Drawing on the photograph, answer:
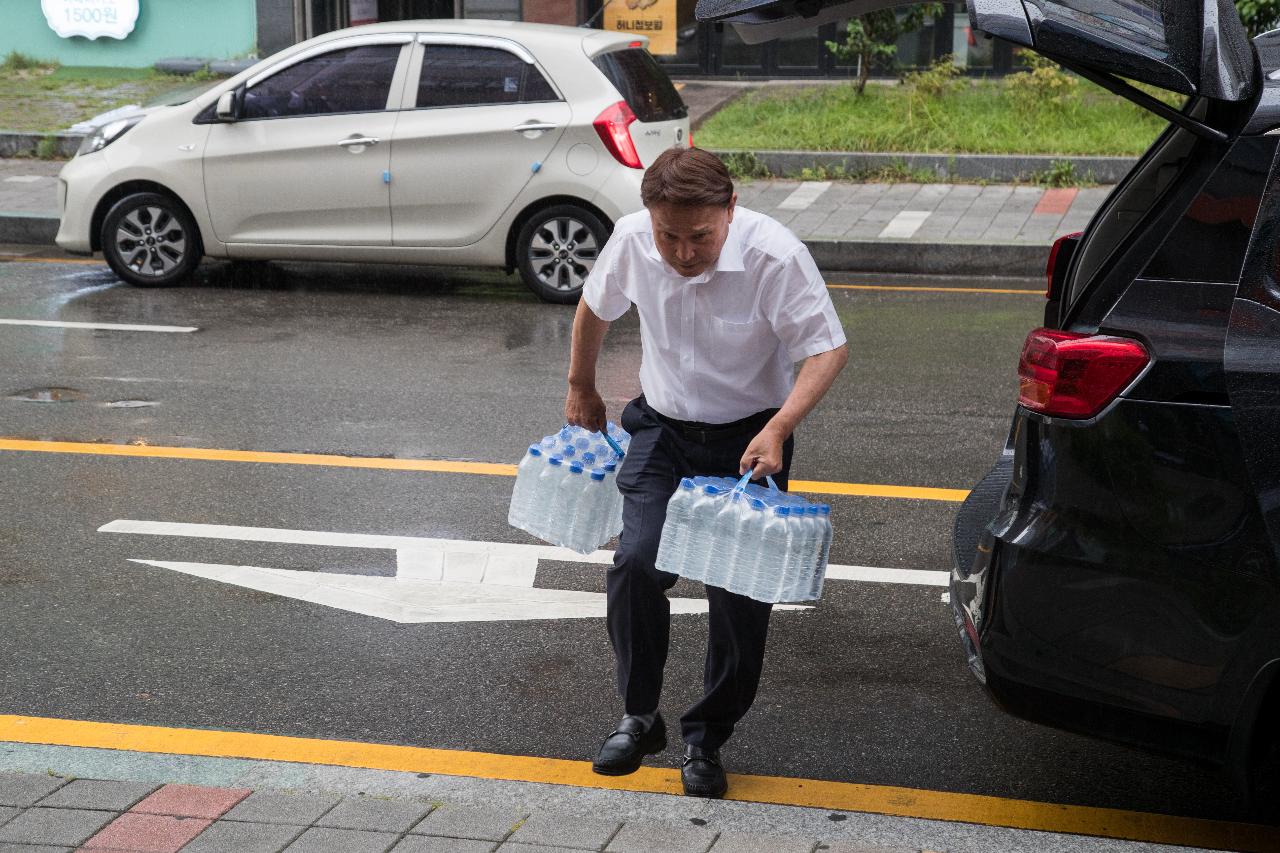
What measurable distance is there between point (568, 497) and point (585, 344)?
39 cm

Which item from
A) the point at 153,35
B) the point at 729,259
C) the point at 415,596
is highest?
the point at 153,35

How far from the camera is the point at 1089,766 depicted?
13.1 feet

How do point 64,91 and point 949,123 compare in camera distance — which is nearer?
point 949,123

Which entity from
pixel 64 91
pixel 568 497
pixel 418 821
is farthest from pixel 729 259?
pixel 64 91

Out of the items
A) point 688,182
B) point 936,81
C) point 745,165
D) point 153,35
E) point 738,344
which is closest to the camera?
point 688,182

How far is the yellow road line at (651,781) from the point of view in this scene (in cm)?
365

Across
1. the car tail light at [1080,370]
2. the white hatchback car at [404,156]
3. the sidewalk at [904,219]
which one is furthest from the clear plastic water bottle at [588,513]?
the sidewalk at [904,219]

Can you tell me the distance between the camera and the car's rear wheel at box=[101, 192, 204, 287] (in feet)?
35.2

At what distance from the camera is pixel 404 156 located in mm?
10320

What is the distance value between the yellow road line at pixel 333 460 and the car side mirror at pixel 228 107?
399 cm

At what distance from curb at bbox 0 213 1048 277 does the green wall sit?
10.8 metres

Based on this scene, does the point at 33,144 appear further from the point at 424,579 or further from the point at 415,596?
the point at 415,596

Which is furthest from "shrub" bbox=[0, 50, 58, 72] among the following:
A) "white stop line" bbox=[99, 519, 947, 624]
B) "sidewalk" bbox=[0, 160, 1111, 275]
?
"white stop line" bbox=[99, 519, 947, 624]

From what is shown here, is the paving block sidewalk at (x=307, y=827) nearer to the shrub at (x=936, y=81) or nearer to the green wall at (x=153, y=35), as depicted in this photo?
the shrub at (x=936, y=81)
